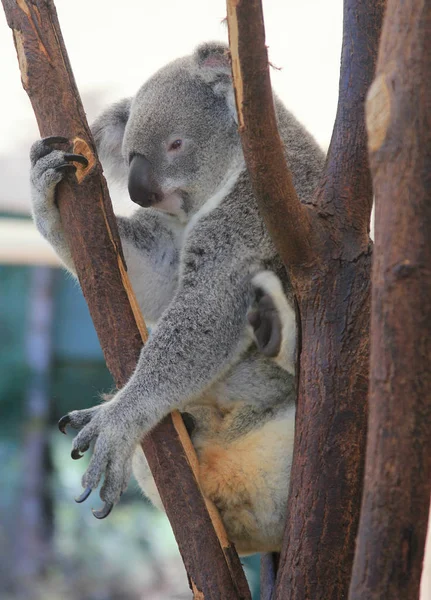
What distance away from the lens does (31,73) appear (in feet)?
6.27

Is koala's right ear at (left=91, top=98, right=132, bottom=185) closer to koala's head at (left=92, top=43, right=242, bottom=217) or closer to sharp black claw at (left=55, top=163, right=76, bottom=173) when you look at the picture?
koala's head at (left=92, top=43, right=242, bottom=217)

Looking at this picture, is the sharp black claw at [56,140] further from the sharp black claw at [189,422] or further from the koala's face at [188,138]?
the sharp black claw at [189,422]

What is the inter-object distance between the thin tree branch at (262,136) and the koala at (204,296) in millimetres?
355

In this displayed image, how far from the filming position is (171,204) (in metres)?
2.27

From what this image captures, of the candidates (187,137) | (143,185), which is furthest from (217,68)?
(143,185)

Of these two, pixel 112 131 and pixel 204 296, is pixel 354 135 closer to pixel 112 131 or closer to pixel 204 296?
pixel 204 296

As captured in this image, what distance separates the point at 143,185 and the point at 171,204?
0.12 metres

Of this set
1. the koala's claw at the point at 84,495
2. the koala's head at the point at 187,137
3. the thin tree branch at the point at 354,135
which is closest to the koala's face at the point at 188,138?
the koala's head at the point at 187,137

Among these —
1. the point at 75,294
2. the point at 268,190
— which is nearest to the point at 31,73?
the point at 268,190

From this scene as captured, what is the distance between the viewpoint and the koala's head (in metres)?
2.24

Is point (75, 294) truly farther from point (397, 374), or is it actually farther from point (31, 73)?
point (397, 374)

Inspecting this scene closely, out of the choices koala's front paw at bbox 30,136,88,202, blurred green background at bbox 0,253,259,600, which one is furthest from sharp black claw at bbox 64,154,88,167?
blurred green background at bbox 0,253,259,600

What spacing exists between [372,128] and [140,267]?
1.34 m

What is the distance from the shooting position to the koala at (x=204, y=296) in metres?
1.86
